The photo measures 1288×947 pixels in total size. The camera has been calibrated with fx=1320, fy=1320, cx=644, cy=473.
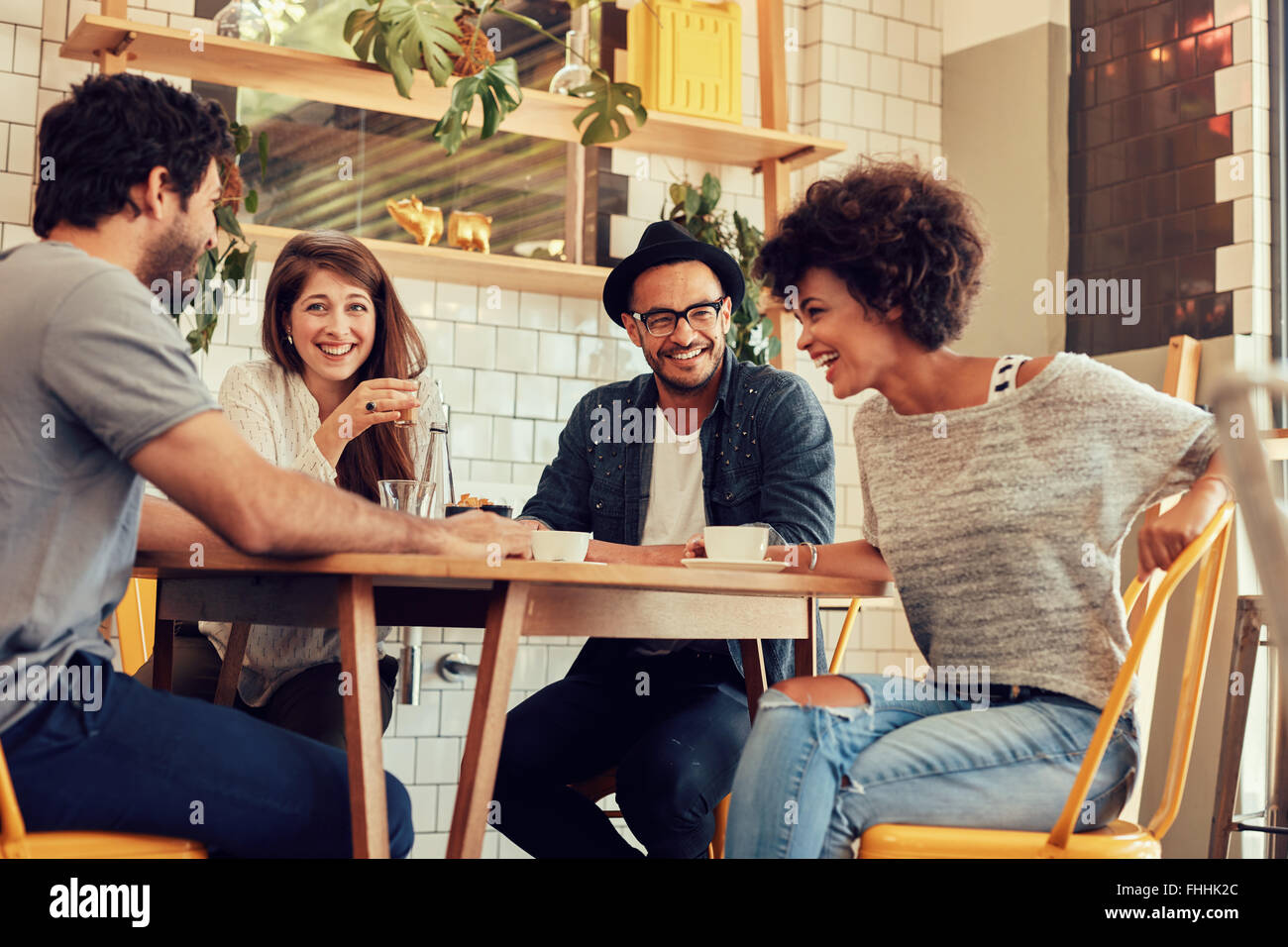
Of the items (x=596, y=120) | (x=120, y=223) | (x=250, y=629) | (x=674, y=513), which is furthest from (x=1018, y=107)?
(x=120, y=223)

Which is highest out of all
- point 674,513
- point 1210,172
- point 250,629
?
point 1210,172

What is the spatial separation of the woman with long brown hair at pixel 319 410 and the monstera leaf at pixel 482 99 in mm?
667

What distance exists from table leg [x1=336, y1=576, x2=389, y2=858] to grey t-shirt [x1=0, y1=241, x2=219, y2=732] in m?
0.29

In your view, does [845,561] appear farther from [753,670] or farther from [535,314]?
[535,314]

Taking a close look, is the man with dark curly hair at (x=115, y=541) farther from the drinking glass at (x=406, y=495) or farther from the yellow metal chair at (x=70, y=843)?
the drinking glass at (x=406, y=495)

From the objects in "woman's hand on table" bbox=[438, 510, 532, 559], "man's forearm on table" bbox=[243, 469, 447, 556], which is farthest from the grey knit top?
"man's forearm on table" bbox=[243, 469, 447, 556]

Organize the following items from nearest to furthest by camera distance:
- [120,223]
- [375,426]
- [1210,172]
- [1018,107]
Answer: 1. [120,223]
2. [375,426]
3. [1210,172]
4. [1018,107]

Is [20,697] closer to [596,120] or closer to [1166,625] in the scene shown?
[596,120]

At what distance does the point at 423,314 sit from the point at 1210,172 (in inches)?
96.0

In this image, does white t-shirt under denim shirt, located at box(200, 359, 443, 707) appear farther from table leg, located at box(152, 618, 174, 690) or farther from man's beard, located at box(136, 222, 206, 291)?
man's beard, located at box(136, 222, 206, 291)

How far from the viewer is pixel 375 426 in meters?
2.78

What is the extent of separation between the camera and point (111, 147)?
1.68 m

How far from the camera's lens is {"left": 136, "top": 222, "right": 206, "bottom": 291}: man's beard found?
5.72 ft

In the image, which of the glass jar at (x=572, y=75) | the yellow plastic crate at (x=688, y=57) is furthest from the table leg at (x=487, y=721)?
the yellow plastic crate at (x=688, y=57)
